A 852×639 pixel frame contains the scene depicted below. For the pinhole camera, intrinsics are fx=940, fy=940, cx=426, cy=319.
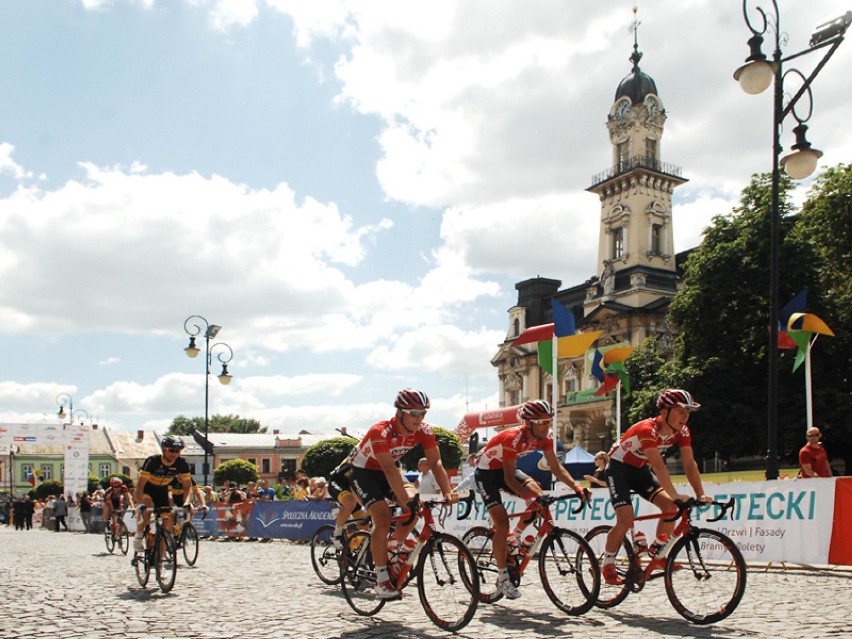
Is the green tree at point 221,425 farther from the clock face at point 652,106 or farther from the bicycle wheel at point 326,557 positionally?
the bicycle wheel at point 326,557

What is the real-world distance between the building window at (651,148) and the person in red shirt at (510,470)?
70.7 meters

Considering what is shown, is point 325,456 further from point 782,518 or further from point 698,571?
point 698,571

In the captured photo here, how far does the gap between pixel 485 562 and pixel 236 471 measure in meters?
78.6

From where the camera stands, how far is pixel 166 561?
11.2 meters

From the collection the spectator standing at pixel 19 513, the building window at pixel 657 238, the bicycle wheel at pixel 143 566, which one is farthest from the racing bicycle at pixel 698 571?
the building window at pixel 657 238

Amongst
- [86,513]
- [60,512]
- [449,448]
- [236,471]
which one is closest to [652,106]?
[449,448]

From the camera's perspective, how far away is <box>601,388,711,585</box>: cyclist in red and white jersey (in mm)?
8516

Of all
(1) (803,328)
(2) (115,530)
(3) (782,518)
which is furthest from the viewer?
(1) (803,328)

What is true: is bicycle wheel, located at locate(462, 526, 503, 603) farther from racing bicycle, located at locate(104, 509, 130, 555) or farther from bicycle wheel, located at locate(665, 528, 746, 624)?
racing bicycle, located at locate(104, 509, 130, 555)

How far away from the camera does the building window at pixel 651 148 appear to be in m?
76.6

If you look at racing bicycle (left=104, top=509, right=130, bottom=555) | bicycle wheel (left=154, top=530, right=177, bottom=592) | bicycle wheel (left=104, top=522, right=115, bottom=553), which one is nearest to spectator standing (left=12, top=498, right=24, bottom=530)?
racing bicycle (left=104, top=509, right=130, bottom=555)

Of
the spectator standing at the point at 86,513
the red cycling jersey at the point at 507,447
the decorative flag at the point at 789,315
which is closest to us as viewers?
the red cycling jersey at the point at 507,447

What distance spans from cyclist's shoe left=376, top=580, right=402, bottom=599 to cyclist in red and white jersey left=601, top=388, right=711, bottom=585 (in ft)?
6.54

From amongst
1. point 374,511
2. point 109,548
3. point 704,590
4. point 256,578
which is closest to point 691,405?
point 704,590
